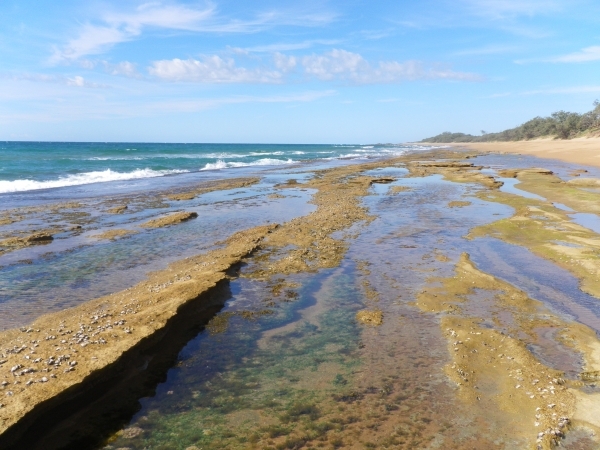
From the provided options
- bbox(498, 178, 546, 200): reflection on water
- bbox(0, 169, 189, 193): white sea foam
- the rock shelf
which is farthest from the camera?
bbox(0, 169, 189, 193): white sea foam

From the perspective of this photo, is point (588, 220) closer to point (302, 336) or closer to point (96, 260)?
point (302, 336)

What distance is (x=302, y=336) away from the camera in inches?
310

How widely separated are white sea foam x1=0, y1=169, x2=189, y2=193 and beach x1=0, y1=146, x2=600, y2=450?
17.4 meters

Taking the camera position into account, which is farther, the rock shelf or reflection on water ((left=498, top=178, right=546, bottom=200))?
reflection on water ((left=498, top=178, right=546, bottom=200))

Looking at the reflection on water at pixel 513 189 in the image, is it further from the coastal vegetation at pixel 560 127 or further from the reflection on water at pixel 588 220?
the coastal vegetation at pixel 560 127

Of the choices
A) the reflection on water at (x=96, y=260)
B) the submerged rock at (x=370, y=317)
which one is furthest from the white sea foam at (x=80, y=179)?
the submerged rock at (x=370, y=317)

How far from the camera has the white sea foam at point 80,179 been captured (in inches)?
1230

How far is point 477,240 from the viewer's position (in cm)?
1445

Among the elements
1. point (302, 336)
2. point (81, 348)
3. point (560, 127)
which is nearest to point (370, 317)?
point (302, 336)

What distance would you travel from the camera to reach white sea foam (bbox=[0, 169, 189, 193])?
31234 millimetres

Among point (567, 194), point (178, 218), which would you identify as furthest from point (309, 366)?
point (567, 194)

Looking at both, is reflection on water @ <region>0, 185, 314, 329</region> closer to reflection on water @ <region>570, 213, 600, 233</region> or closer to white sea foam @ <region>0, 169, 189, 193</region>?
reflection on water @ <region>570, 213, 600, 233</region>

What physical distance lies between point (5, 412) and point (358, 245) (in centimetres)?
1070

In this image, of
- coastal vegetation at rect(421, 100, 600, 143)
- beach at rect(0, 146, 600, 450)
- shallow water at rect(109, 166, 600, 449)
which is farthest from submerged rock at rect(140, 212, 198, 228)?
coastal vegetation at rect(421, 100, 600, 143)
